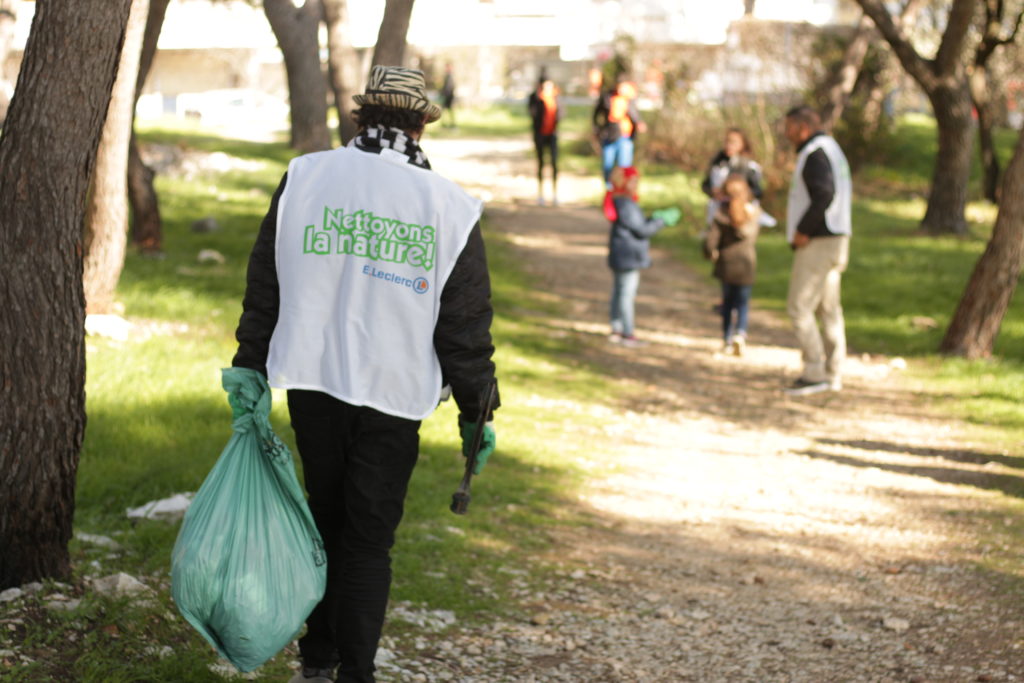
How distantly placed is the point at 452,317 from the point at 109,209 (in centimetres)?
652

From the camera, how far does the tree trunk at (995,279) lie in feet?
35.2

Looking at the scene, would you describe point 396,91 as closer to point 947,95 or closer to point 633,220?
point 633,220

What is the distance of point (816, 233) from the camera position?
963cm

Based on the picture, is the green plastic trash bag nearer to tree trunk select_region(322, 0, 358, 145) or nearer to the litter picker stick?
the litter picker stick

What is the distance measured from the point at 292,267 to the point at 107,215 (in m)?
6.32

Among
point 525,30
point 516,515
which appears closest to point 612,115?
point 516,515

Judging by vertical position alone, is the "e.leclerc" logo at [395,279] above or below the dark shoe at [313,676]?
above

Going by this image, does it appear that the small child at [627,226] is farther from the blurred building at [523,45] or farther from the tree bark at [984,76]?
the blurred building at [523,45]

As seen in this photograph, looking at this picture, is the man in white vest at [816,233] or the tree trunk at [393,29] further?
the tree trunk at [393,29]

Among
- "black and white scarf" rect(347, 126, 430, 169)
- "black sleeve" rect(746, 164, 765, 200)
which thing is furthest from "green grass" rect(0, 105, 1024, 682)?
"black and white scarf" rect(347, 126, 430, 169)

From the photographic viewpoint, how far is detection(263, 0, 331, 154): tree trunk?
726 inches

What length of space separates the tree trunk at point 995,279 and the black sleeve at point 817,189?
7.01ft

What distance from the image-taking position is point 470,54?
44.0m

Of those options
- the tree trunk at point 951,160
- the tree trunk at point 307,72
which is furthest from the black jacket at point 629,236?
the tree trunk at point 307,72
